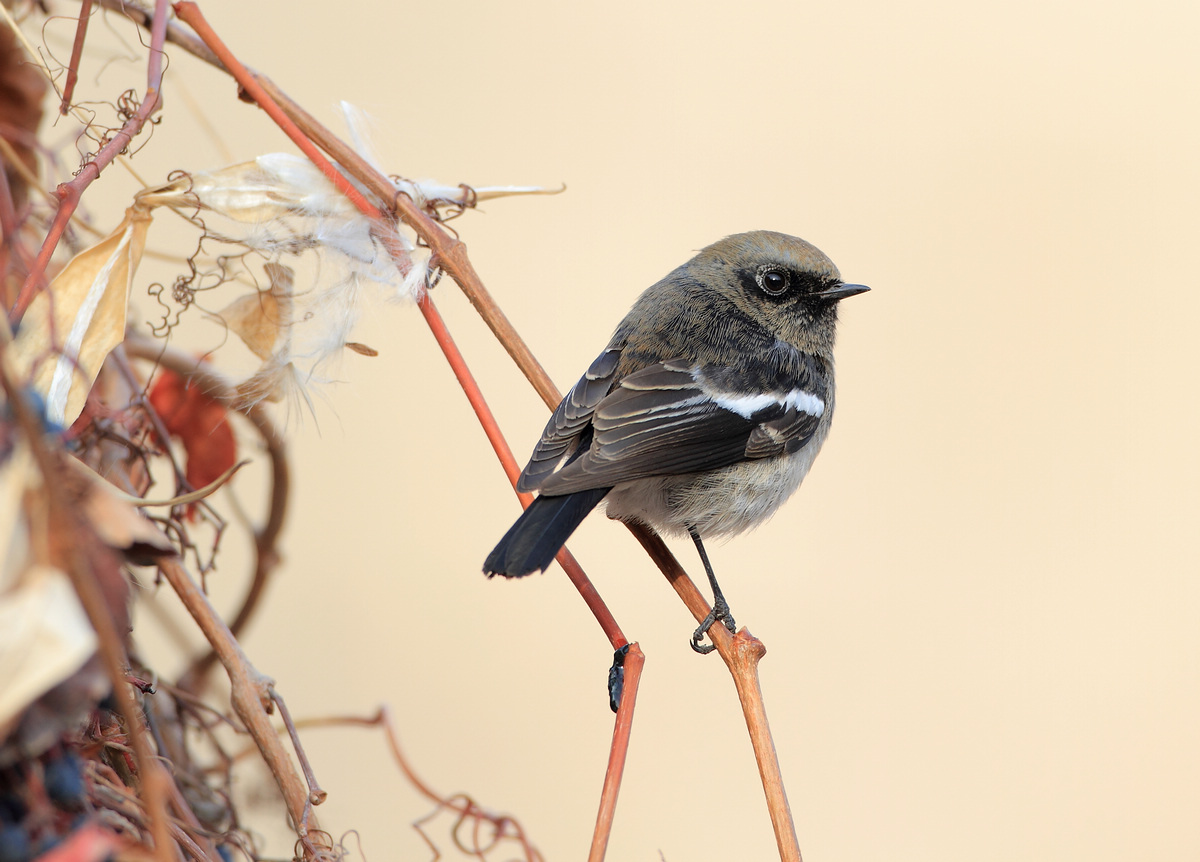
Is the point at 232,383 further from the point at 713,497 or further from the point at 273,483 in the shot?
the point at 713,497

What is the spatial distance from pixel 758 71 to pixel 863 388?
4.29ft

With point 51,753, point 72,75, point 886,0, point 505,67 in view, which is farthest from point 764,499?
point 886,0

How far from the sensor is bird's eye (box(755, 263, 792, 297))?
2111mm

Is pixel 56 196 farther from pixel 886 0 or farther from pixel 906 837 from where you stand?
pixel 886 0

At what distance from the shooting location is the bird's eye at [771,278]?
2.11 meters

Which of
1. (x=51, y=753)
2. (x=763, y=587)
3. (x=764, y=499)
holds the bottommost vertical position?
(x=51, y=753)

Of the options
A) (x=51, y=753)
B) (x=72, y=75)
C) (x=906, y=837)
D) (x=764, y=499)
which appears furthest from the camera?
(x=906, y=837)

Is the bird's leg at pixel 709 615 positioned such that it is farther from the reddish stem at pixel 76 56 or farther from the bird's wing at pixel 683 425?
the reddish stem at pixel 76 56

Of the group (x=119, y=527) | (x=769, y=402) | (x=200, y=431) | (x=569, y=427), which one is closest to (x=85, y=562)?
(x=119, y=527)

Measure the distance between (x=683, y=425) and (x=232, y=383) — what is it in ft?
2.61

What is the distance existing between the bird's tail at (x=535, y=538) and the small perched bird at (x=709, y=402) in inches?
1.3

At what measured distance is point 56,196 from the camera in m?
0.90

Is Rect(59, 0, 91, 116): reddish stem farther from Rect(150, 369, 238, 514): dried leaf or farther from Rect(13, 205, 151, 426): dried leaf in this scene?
Rect(150, 369, 238, 514): dried leaf

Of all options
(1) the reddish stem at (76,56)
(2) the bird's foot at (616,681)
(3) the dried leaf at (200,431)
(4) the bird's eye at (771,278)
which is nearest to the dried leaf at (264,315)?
(3) the dried leaf at (200,431)
